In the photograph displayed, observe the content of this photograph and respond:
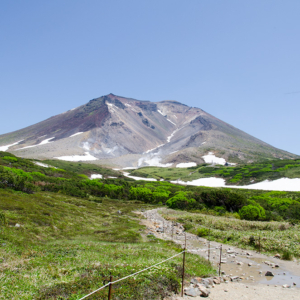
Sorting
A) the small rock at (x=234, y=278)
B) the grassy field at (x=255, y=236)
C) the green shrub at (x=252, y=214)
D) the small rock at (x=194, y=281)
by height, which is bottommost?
the green shrub at (x=252, y=214)

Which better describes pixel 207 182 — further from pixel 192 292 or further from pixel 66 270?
pixel 66 270

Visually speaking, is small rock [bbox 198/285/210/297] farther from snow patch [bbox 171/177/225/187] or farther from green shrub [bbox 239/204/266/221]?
snow patch [bbox 171/177/225/187]

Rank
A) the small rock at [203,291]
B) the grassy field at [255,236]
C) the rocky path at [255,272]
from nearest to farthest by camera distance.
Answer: the small rock at [203,291]
the rocky path at [255,272]
the grassy field at [255,236]

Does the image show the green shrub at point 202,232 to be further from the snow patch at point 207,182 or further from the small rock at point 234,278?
the snow patch at point 207,182

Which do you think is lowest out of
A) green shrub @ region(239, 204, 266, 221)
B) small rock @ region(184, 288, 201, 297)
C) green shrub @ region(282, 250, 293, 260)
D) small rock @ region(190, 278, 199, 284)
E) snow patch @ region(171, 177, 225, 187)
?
snow patch @ region(171, 177, 225, 187)

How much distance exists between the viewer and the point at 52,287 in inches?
310

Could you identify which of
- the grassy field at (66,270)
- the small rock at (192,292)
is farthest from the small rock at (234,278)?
the small rock at (192,292)

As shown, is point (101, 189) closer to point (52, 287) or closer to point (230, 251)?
point (230, 251)

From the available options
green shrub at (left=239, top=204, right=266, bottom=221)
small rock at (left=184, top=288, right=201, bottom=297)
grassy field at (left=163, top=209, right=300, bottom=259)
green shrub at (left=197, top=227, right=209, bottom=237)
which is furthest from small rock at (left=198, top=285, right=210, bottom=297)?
green shrub at (left=239, top=204, right=266, bottom=221)

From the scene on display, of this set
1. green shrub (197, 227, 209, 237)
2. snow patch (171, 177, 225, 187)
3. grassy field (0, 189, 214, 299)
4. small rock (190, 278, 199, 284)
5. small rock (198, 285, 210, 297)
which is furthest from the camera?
snow patch (171, 177, 225, 187)

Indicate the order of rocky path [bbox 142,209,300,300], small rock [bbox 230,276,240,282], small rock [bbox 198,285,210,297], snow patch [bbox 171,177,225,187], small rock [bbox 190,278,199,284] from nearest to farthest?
small rock [bbox 198,285,210,297], rocky path [bbox 142,209,300,300], small rock [bbox 190,278,199,284], small rock [bbox 230,276,240,282], snow patch [bbox 171,177,225,187]

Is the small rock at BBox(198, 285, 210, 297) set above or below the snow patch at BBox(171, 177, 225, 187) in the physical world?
above

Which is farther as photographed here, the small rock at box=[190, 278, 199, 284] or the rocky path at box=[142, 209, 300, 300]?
the small rock at box=[190, 278, 199, 284]

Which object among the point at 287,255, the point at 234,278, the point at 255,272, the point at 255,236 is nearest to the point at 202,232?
the point at 255,236
